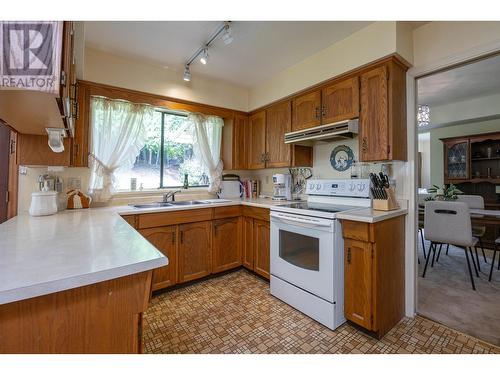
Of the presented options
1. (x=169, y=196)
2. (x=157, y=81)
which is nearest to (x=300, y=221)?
(x=169, y=196)

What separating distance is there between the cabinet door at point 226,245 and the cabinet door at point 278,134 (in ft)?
2.90

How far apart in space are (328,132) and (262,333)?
1.81 metres

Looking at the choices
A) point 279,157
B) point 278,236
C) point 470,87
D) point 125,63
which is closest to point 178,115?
point 125,63

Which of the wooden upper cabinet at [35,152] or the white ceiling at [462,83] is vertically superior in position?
the white ceiling at [462,83]

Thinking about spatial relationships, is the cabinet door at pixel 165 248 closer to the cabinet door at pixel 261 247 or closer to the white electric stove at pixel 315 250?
the cabinet door at pixel 261 247

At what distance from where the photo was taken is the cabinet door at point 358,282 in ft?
5.46

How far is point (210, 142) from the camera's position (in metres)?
3.20

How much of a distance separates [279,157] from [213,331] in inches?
77.1

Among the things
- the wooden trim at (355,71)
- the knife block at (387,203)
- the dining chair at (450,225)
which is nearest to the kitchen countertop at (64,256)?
the knife block at (387,203)

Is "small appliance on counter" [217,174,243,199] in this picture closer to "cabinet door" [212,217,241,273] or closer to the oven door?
"cabinet door" [212,217,241,273]

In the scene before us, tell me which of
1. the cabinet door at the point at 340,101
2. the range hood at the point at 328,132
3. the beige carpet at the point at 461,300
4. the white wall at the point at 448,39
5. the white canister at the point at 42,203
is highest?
the white wall at the point at 448,39

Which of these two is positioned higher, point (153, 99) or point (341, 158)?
point (153, 99)

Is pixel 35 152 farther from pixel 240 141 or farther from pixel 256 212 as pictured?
pixel 240 141

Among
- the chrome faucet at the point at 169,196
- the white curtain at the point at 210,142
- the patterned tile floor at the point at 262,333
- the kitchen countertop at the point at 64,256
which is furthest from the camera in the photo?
the white curtain at the point at 210,142
